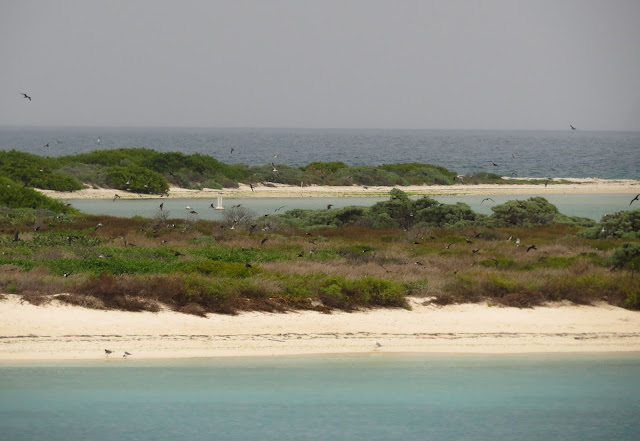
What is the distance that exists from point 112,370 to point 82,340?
111 centimetres

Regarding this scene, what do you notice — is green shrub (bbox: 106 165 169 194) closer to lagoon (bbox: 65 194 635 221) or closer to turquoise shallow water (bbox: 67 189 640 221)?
lagoon (bbox: 65 194 635 221)

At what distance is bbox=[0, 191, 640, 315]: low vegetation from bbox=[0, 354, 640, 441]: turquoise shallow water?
238 cm

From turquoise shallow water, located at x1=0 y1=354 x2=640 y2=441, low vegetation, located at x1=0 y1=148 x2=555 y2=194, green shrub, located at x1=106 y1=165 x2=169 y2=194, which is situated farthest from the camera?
green shrub, located at x1=106 y1=165 x2=169 y2=194

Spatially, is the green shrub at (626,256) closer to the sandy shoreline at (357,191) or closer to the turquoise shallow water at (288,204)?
the turquoise shallow water at (288,204)

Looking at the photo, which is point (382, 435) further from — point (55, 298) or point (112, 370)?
point (55, 298)

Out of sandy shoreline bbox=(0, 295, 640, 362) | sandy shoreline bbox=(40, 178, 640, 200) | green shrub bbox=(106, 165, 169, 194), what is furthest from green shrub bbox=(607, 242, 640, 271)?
green shrub bbox=(106, 165, 169, 194)

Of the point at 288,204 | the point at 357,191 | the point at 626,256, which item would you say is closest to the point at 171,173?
the point at 288,204

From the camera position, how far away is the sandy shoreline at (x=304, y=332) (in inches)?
642

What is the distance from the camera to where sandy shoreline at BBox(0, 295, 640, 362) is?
16.3 metres

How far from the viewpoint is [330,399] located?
15.0 m

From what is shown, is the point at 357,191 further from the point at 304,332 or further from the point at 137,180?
the point at 304,332

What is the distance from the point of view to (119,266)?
19.9 metres

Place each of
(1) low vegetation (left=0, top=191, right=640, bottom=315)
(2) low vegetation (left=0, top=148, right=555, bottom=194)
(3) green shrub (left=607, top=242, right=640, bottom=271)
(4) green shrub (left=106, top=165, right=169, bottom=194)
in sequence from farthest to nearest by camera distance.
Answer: (4) green shrub (left=106, top=165, right=169, bottom=194), (2) low vegetation (left=0, top=148, right=555, bottom=194), (3) green shrub (left=607, top=242, right=640, bottom=271), (1) low vegetation (left=0, top=191, right=640, bottom=315)

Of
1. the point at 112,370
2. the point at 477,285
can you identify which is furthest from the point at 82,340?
the point at 477,285
